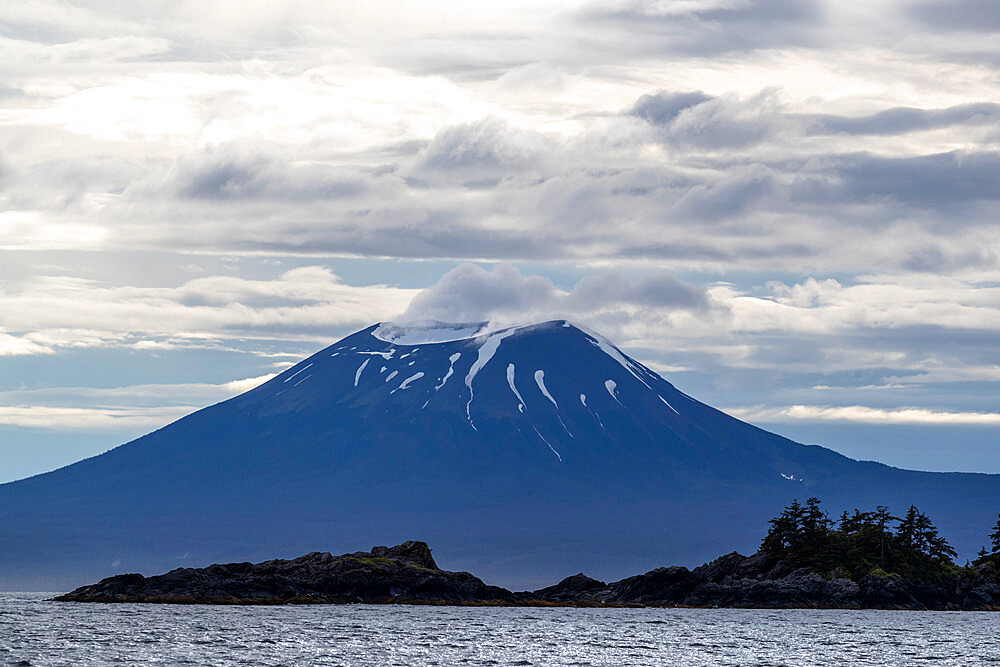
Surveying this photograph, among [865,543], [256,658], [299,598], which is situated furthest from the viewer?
[865,543]

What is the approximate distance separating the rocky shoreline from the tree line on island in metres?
1.63

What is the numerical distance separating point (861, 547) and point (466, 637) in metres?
75.0

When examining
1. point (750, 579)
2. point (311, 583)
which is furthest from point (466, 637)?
point (750, 579)

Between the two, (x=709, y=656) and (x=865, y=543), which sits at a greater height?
(x=865, y=543)

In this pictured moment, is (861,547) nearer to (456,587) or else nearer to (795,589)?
(795,589)

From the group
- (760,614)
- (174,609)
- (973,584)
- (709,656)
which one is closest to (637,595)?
(760,614)

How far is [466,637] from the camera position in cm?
12669

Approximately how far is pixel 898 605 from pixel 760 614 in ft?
61.0

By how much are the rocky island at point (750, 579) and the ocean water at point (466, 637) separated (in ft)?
18.0

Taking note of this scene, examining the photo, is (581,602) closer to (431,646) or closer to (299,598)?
(299,598)

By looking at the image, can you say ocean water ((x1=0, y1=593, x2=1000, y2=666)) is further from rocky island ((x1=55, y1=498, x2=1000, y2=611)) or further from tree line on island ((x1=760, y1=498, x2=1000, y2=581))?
tree line on island ((x1=760, y1=498, x2=1000, y2=581))

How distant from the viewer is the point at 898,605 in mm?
180875

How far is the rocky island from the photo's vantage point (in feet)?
573

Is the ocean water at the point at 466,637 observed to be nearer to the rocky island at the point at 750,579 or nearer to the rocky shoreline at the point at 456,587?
the rocky shoreline at the point at 456,587
